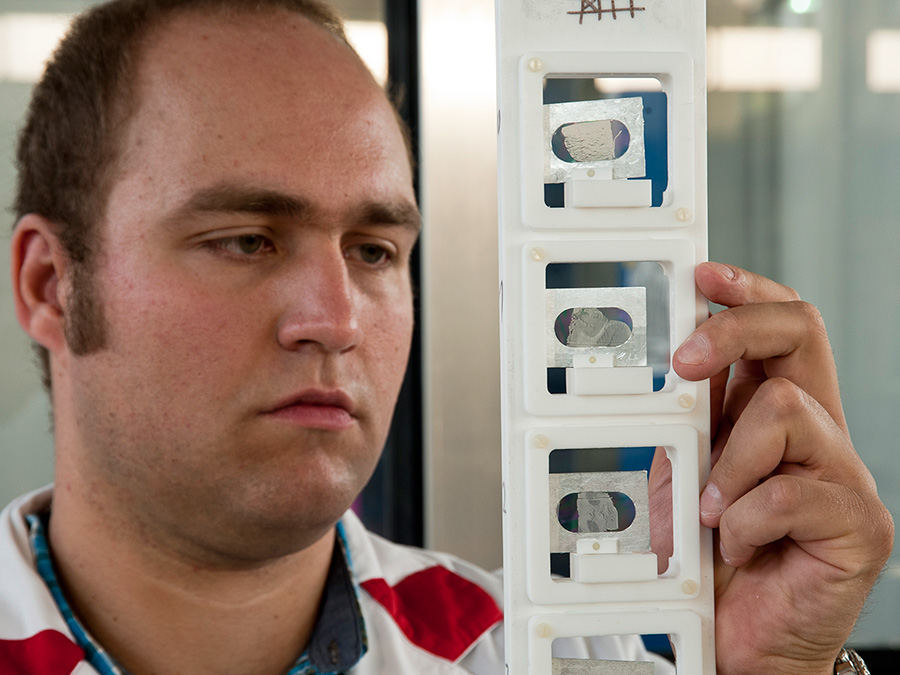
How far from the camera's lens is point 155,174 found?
0.92m

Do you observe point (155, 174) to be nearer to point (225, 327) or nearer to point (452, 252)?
point (225, 327)

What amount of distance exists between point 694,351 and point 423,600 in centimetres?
67

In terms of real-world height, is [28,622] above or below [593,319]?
below

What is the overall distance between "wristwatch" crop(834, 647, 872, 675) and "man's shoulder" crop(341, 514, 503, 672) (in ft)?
1.50

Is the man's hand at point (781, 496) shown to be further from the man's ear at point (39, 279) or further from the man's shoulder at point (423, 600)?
the man's ear at point (39, 279)

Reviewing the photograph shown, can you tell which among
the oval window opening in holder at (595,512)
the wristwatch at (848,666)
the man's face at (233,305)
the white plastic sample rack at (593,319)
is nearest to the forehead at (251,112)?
the man's face at (233,305)

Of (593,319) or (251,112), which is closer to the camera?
(593,319)

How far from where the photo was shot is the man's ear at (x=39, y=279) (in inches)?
39.8

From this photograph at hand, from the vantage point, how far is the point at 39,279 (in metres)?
1.03

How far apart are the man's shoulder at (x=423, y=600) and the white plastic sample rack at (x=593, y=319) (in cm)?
46

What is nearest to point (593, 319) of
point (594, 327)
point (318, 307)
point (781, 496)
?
point (594, 327)

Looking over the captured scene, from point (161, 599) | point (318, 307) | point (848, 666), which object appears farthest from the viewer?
point (161, 599)

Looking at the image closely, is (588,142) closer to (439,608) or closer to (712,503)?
(712,503)

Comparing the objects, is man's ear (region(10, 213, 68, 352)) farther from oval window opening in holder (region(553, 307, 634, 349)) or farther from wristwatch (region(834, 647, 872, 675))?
wristwatch (region(834, 647, 872, 675))
